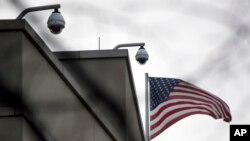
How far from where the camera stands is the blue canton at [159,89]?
17.3 m

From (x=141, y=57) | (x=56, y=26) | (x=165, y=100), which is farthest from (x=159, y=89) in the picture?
(x=56, y=26)

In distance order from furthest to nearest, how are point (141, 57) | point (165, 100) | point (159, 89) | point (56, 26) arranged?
point (159, 89), point (165, 100), point (141, 57), point (56, 26)

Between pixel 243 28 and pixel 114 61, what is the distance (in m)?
15.4

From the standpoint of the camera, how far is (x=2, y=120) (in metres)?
9.33

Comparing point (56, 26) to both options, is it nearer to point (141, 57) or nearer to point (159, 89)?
point (141, 57)

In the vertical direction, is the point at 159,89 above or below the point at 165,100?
above

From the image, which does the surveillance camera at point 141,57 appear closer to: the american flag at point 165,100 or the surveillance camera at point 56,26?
the surveillance camera at point 56,26

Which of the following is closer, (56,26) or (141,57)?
(56,26)

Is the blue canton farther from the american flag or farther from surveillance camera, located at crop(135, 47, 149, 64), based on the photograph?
surveillance camera, located at crop(135, 47, 149, 64)

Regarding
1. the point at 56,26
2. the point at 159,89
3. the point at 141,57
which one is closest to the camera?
the point at 56,26

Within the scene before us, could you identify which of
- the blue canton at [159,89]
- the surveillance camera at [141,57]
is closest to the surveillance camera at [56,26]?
the surveillance camera at [141,57]

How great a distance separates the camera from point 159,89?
19.3m

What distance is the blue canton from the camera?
17.3 m

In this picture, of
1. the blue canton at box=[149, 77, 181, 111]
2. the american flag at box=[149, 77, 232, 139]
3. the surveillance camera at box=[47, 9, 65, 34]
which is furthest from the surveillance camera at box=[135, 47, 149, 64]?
the blue canton at box=[149, 77, 181, 111]
